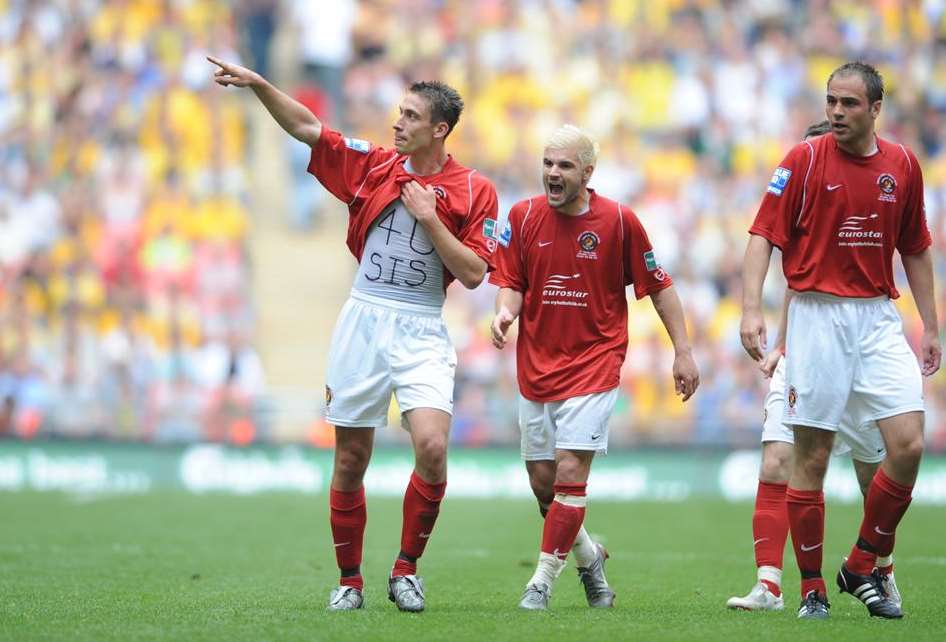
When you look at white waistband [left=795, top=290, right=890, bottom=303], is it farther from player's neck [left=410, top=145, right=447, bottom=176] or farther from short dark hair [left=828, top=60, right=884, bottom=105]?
player's neck [left=410, top=145, right=447, bottom=176]

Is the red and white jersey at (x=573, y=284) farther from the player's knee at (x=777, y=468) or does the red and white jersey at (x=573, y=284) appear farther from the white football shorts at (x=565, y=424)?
the player's knee at (x=777, y=468)

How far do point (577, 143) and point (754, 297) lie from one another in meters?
1.28

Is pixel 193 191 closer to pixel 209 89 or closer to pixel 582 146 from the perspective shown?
pixel 209 89

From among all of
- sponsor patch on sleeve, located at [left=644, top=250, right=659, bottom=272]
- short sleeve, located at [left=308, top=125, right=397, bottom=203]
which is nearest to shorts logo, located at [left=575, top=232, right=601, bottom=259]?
sponsor patch on sleeve, located at [left=644, top=250, right=659, bottom=272]

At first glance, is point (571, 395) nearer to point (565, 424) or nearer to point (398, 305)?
point (565, 424)

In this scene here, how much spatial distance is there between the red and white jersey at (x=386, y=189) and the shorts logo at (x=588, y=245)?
45 cm

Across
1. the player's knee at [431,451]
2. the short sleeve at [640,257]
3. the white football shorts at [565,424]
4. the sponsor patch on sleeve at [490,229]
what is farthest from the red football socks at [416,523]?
the short sleeve at [640,257]

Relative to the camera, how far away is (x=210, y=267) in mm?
22109

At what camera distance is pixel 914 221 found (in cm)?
795

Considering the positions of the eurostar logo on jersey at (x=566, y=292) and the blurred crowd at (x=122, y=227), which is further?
the blurred crowd at (x=122, y=227)

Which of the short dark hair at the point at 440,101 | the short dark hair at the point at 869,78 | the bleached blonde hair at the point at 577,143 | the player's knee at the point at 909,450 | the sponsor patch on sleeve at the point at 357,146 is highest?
the short dark hair at the point at 869,78

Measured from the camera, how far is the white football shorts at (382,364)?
8086 millimetres

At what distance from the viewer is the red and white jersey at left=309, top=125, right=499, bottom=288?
8.20 meters

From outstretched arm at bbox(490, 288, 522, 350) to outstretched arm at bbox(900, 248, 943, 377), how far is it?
2.02 metres
